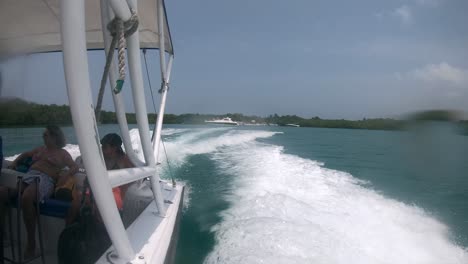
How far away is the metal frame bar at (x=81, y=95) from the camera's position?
100cm

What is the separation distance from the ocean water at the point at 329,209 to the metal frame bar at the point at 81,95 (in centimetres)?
119

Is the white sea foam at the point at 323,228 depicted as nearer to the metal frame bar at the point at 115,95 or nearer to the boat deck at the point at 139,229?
the boat deck at the point at 139,229

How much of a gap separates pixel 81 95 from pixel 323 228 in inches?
134

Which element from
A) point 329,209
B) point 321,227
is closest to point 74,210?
point 321,227

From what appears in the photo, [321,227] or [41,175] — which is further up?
[41,175]

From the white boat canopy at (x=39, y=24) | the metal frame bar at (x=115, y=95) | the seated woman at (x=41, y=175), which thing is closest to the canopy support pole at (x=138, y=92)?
the metal frame bar at (x=115, y=95)

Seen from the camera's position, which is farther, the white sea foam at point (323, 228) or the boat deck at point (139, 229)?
the white sea foam at point (323, 228)

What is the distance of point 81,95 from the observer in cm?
106

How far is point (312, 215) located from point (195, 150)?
6.63 meters

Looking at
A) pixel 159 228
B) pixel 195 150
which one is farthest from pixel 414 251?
pixel 195 150

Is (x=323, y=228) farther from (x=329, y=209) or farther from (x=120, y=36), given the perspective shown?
(x=120, y=36)

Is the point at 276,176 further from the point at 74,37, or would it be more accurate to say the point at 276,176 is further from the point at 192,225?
the point at 74,37

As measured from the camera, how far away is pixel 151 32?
3.28m

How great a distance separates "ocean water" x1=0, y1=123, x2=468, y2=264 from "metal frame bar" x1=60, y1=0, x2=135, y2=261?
119 centimetres
